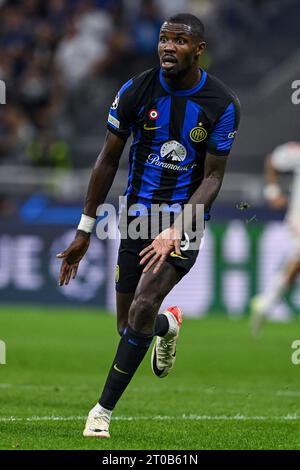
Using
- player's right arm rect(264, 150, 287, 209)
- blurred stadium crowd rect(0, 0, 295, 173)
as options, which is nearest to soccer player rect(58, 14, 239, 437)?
player's right arm rect(264, 150, 287, 209)

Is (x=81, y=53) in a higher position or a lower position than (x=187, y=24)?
lower

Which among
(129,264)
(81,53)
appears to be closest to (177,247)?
(129,264)

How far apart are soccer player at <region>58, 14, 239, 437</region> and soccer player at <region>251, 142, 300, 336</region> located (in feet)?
22.5

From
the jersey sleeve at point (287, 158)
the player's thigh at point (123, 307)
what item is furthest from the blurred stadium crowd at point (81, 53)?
the player's thigh at point (123, 307)

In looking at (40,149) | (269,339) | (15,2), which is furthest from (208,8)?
(269,339)

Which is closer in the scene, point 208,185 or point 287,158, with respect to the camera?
point 208,185

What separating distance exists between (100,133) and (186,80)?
574 inches

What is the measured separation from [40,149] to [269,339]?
20.9 ft

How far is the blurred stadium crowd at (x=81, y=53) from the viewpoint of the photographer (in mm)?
20719

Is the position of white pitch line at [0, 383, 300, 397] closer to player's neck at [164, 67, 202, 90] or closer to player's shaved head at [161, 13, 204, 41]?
player's neck at [164, 67, 202, 90]

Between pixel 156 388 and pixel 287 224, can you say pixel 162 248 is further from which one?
pixel 287 224

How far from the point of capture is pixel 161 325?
7.75 m

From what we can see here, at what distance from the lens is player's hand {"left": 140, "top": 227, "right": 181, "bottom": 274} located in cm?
686

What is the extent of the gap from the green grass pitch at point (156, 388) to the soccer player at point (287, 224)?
1.30 ft
